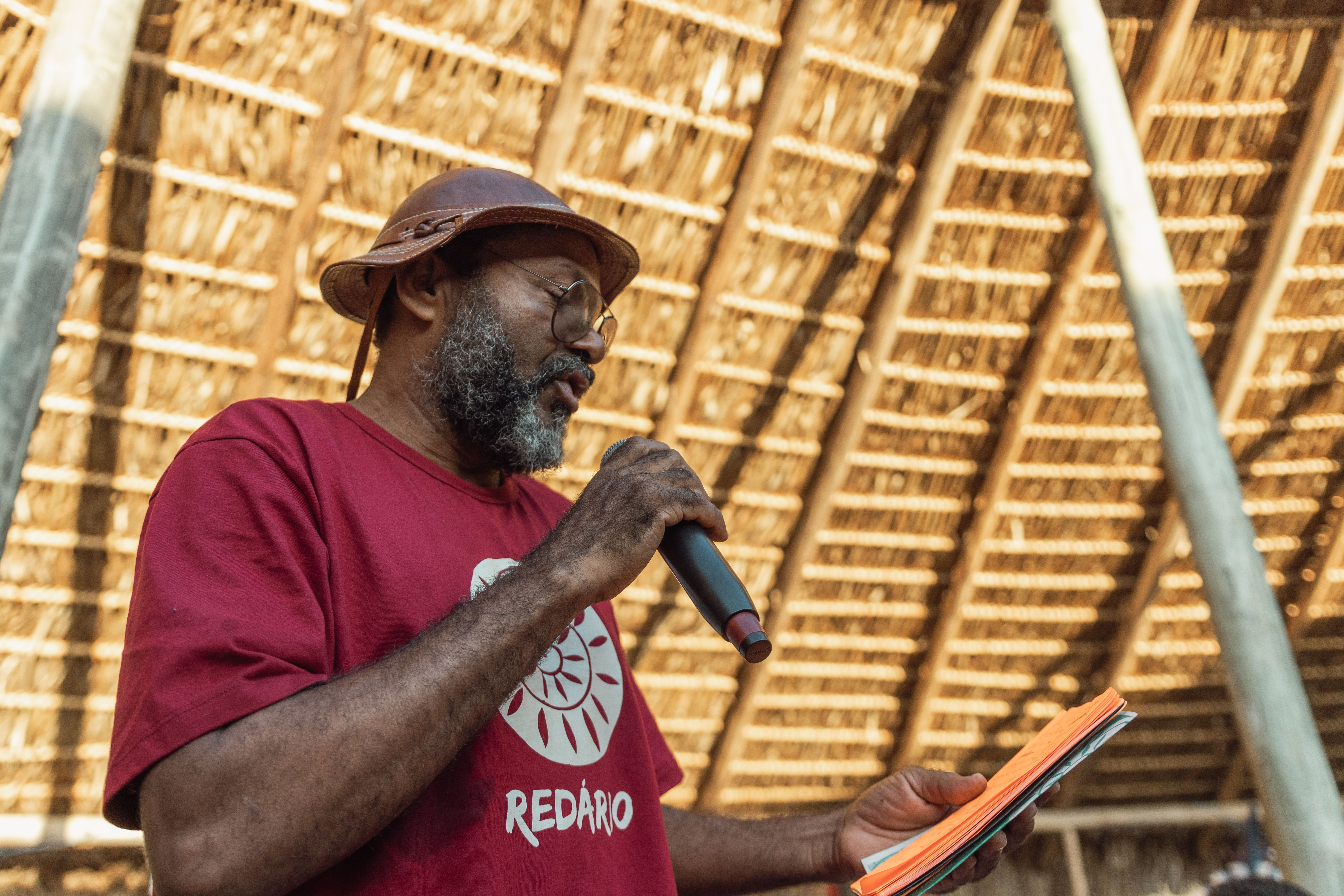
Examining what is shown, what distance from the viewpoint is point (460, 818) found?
1.16 meters

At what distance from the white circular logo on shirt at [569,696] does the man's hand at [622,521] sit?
59mm

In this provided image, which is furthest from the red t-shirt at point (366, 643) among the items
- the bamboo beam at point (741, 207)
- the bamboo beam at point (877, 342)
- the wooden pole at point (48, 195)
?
the bamboo beam at point (877, 342)

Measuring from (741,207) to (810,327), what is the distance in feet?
2.30

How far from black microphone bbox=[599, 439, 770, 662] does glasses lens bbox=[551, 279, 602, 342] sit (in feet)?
1.19

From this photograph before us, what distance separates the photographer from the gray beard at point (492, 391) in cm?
159

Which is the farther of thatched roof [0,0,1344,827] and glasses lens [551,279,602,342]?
thatched roof [0,0,1344,827]

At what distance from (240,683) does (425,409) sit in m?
0.69

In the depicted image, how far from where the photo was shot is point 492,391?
159 cm

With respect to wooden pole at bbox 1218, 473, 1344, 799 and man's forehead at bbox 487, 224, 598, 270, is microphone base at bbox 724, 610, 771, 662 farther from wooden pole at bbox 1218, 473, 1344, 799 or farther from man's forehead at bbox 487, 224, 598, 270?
wooden pole at bbox 1218, 473, 1344, 799

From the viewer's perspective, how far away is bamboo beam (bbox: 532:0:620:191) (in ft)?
11.7

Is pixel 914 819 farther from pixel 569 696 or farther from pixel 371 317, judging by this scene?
pixel 371 317

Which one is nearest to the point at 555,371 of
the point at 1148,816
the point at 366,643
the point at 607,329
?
the point at 607,329

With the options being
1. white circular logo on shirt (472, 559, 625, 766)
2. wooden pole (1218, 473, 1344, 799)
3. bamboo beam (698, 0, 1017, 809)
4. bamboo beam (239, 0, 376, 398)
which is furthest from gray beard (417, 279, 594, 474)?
wooden pole (1218, 473, 1344, 799)

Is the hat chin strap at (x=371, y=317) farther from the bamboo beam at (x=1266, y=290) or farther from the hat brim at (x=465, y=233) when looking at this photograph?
the bamboo beam at (x=1266, y=290)
